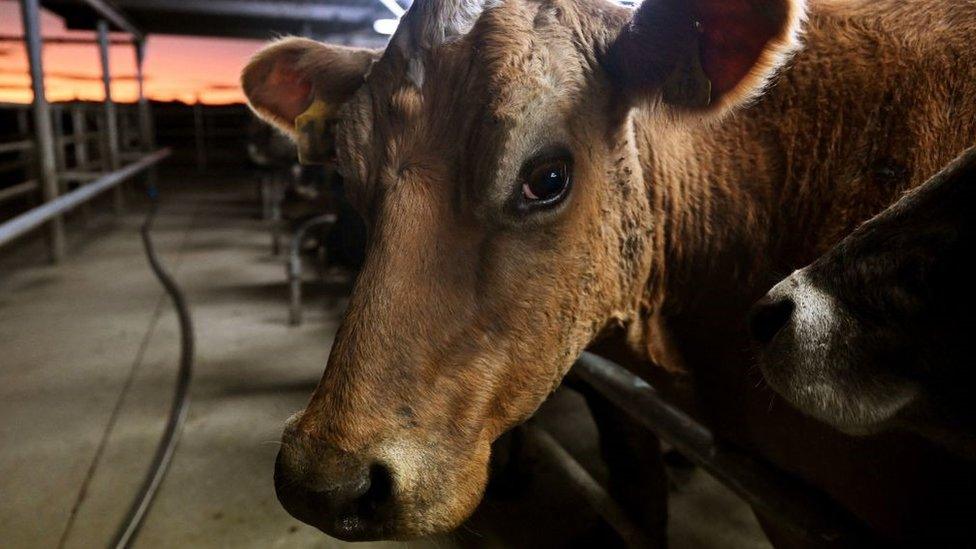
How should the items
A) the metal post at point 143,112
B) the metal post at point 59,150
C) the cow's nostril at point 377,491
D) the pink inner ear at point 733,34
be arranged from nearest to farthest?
1. the cow's nostril at point 377,491
2. the pink inner ear at point 733,34
3. the metal post at point 59,150
4. the metal post at point 143,112

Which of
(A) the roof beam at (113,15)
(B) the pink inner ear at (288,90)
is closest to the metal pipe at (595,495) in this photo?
(B) the pink inner ear at (288,90)

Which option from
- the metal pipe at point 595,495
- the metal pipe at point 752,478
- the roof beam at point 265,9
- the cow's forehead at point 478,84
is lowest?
the metal pipe at point 595,495

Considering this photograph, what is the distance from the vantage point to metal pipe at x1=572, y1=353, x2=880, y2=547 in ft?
3.61

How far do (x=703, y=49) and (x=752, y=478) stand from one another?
0.82m

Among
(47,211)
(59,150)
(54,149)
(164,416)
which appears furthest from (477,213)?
(54,149)

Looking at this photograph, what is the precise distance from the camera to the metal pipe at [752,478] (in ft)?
3.61

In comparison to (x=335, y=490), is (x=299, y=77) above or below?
above

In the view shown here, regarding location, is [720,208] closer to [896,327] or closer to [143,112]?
[896,327]

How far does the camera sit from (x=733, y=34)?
117cm

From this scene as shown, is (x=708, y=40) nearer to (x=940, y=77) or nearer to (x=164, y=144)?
(x=940, y=77)

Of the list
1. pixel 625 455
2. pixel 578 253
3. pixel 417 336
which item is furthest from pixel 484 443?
pixel 625 455

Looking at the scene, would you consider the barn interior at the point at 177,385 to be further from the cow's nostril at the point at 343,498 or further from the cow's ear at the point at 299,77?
the cow's ear at the point at 299,77

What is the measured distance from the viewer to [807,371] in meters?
0.96

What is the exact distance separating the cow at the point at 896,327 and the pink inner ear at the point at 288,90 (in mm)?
1426
